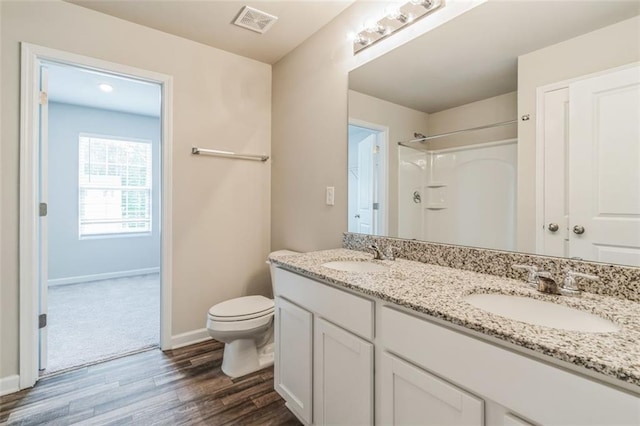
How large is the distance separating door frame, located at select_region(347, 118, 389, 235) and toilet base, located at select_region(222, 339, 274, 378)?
1.13m

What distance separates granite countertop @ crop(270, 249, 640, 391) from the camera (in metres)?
0.58

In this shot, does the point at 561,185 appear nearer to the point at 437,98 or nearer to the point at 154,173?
the point at 437,98

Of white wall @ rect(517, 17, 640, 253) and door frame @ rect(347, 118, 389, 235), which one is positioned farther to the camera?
door frame @ rect(347, 118, 389, 235)

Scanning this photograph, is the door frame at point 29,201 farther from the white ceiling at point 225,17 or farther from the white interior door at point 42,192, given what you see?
the white ceiling at point 225,17

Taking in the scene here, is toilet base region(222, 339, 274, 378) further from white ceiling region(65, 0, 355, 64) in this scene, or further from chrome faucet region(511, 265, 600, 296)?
white ceiling region(65, 0, 355, 64)

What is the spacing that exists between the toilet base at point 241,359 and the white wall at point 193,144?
1.94 ft

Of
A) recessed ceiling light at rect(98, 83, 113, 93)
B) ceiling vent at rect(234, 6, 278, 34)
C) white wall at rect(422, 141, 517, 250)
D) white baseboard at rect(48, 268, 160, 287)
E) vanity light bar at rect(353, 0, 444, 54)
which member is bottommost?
white baseboard at rect(48, 268, 160, 287)

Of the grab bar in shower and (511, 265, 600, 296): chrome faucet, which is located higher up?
the grab bar in shower

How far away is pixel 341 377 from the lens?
1.20m

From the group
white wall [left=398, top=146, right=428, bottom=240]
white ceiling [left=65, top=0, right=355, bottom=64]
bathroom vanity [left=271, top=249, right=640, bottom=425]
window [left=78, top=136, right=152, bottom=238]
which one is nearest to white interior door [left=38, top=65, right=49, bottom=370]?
white ceiling [left=65, top=0, right=355, bottom=64]

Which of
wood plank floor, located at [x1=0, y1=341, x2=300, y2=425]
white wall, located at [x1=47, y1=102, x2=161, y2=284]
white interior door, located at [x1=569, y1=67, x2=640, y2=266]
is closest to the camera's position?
white interior door, located at [x1=569, y1=67, x2=640, y2=266]

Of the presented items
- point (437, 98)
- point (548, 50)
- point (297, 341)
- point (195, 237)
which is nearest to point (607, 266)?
point (548, 50)

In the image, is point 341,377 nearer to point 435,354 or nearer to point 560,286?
point 435,354

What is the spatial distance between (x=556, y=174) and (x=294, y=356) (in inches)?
53.3
